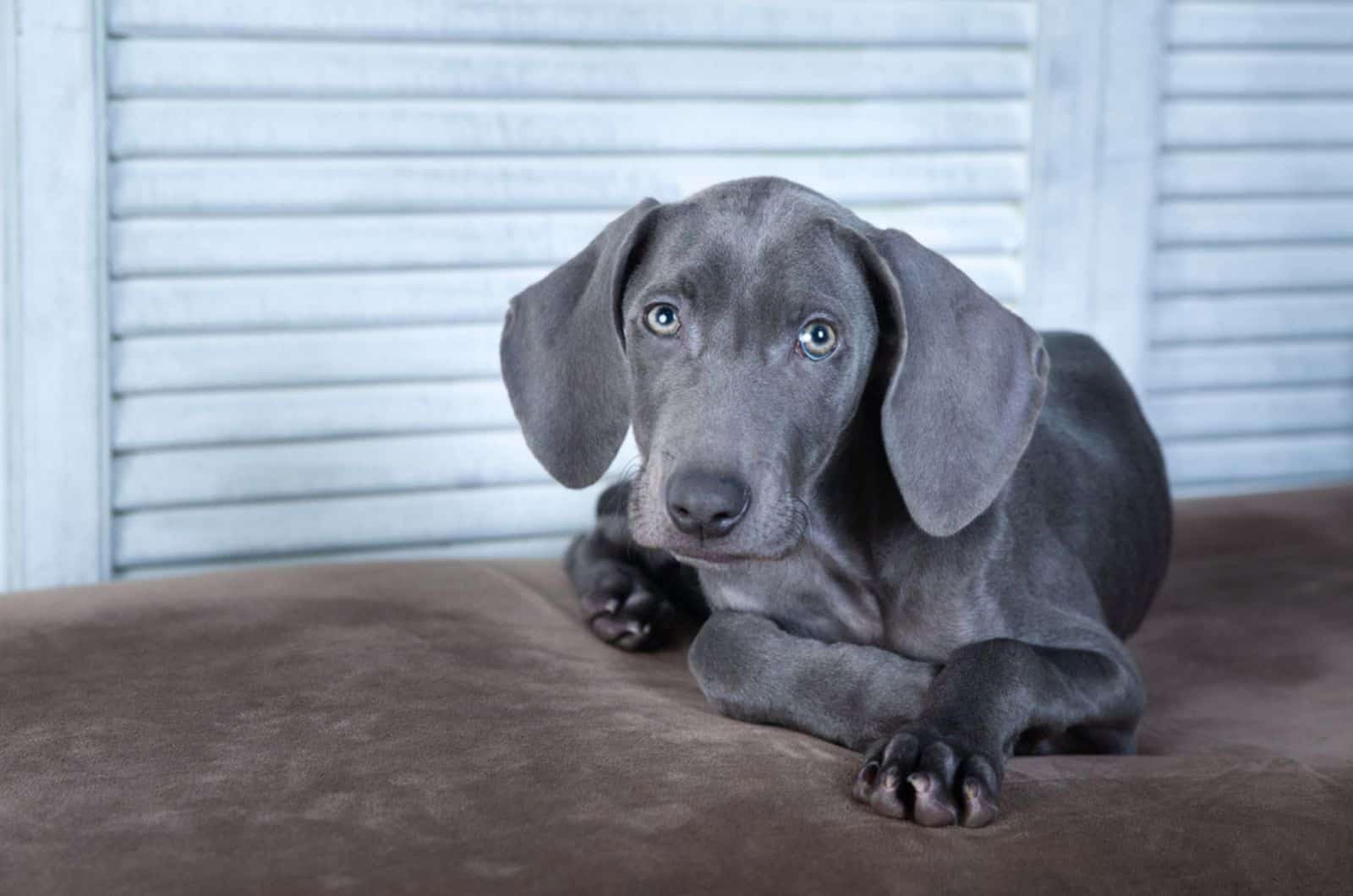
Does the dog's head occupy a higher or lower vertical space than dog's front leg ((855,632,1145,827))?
higher

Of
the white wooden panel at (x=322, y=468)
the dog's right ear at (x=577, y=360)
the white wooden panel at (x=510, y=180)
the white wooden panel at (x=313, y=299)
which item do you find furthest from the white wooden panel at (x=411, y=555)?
the dog's right ear at (x=577, y=360)

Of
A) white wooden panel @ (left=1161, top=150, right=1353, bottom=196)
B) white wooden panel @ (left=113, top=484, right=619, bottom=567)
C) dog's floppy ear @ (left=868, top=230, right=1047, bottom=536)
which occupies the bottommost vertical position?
white wooden panel @ (left=113, top=484, right=619, bottom=567)

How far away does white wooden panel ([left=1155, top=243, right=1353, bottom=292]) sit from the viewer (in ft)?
15.5

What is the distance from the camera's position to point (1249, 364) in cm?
482

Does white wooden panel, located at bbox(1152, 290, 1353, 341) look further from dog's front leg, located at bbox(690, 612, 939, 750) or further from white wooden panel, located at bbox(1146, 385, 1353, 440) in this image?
dog's front leg, located at bbox(690, 612, 939, 750)

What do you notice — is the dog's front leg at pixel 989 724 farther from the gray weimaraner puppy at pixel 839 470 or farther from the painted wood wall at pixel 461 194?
the painted wood wall at pixel 461 194

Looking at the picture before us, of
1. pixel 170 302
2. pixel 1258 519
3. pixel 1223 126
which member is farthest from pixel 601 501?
pixel 1223 126

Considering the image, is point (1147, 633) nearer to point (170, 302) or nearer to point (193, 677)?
point (193, 677)

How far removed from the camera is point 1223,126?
4.67 metres

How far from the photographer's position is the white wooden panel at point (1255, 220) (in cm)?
469

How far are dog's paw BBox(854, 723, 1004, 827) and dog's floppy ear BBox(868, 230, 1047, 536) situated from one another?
16.4 inches

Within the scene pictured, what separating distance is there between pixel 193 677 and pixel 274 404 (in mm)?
1290

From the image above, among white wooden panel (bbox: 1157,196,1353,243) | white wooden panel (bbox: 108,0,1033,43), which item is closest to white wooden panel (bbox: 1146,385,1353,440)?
white wooden panel (bbox: 1157,196,1353,243)

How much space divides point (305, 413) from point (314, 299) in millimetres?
287
